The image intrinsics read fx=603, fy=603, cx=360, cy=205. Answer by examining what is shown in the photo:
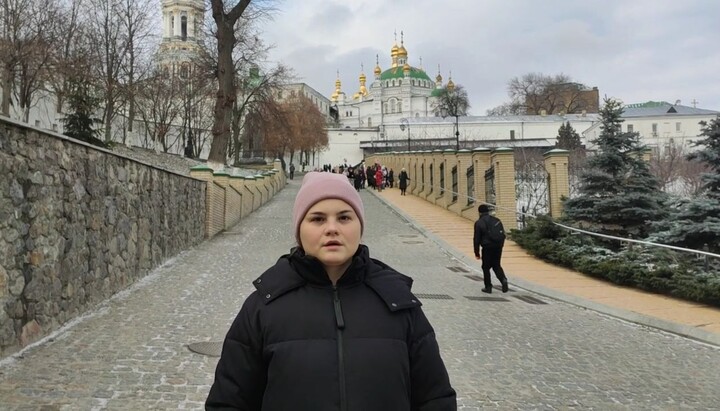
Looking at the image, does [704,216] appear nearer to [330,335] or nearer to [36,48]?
[330,335]

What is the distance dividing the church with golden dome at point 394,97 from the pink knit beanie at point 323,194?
115 meters

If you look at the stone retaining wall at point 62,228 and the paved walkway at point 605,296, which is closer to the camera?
the stone retaining wall at point 62,228

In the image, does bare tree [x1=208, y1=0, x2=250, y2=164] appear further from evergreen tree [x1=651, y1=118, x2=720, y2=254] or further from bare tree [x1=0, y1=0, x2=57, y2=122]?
evergreen tree [x1=651, y1=118, x2=720, y2=254]

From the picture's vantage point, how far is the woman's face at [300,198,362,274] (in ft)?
7.04

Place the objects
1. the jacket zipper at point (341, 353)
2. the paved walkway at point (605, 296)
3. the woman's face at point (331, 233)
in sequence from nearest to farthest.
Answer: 1. the jacket zipper at point (341, 353)
2. the woman's face at point (331, 233)
3. the paved walkway at point (605, 296)

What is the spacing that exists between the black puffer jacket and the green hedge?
861 cm

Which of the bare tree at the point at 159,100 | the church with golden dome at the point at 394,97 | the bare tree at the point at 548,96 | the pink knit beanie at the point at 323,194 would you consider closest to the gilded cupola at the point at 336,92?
the church with golden dome at the point at 394,97

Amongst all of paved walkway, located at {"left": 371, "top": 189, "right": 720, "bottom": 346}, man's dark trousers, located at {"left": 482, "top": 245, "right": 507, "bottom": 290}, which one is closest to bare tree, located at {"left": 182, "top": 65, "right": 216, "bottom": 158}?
paved walkway, located at {"left": 371, "top": 189, "right": 720, "bottom": 346}

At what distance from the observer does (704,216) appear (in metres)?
12.0

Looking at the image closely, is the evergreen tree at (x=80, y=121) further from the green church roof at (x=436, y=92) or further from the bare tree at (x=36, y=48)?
the green church roof at (x=436, y=92)

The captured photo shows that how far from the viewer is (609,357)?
20.8 feet

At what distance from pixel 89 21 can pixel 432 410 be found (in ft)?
124

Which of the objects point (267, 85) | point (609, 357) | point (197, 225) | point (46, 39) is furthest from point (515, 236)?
point (267, 85)

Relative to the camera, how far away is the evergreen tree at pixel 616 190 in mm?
15320
